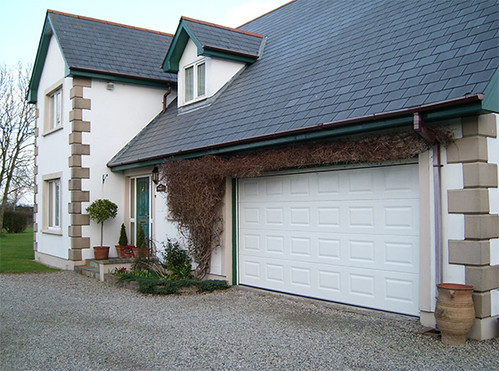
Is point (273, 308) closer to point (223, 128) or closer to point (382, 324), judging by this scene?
point (382, 324)

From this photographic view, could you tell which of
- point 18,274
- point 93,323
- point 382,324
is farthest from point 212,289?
point 18,274

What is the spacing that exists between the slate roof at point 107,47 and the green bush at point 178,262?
6.05 metres

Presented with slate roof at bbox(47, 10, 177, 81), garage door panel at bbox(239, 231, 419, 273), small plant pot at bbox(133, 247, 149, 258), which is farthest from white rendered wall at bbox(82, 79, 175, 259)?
garage door panel at bbox(239, 231, 419, 273)

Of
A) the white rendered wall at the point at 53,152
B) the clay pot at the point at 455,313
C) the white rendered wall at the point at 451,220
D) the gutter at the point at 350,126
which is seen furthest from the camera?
the white rendered wall at the point at 53,152

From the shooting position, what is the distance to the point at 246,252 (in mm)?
10547

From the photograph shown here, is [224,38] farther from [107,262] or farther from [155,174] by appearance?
[107,262]

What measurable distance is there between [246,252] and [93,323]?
361cm

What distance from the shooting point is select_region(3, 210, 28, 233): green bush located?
107 ft

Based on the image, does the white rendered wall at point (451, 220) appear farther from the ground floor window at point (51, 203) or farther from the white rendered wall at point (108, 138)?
the ground floor window at point (51, 203)

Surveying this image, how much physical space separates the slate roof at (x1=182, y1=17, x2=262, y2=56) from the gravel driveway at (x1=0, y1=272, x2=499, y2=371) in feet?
21.5

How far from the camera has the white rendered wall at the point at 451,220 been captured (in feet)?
21.8

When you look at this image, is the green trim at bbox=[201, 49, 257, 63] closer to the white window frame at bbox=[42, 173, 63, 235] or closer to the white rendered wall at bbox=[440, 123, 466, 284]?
the white window frame at bbox=[42, 173, 63, 235]

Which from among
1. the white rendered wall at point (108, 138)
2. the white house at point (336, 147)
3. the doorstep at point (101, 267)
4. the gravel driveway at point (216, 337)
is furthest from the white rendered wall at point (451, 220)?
the white rendered wall at point (108, 138)

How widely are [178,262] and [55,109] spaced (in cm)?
808
